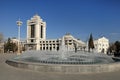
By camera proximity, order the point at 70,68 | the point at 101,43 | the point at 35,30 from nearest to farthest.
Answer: the point at 70,68, the point at 101,43, the point at 35,30

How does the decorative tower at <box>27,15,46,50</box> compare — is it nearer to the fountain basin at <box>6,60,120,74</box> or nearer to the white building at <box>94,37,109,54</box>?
the white building at <box>94,37,109,54</box>

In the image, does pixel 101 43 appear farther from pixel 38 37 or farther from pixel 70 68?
pixel 70 68

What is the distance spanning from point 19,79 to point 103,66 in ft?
17.8

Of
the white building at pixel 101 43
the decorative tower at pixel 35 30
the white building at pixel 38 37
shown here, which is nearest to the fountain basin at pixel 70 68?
the white building at pixel 101 43

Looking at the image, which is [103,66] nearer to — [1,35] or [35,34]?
[1,35]

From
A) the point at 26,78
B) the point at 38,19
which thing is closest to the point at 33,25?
the point at 38,19

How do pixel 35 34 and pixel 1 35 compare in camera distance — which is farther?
pixel 35 34

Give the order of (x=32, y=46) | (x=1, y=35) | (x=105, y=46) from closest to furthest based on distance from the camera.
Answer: (x=1, y=35) < (x=105, y=46) < (x=32, y=46)

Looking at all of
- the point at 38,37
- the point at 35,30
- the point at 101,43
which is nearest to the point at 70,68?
the point at 101,43

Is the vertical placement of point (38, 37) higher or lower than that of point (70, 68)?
higher

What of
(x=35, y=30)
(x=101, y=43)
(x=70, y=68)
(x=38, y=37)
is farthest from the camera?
(x=35, y=30)

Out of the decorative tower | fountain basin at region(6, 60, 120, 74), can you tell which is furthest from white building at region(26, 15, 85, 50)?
fountain basin at region(6, 60, 120, 74)

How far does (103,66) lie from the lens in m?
11.5

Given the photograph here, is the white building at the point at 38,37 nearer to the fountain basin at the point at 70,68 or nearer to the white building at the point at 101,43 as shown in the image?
the white building at the point at 101,43
